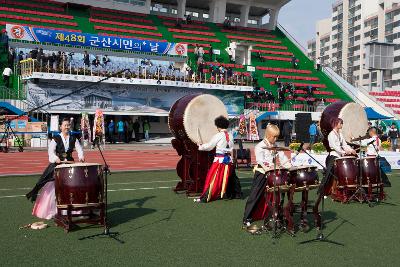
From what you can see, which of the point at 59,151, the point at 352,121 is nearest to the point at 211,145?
the point at 59,151

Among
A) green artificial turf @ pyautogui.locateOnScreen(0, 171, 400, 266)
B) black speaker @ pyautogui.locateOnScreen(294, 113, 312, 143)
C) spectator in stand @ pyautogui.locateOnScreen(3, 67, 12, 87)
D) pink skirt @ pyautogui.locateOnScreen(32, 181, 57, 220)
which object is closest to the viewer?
green artificial turf @ pyautogui.locateOnScreen(0, 171, 400, 266)

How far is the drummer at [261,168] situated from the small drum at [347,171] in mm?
2921

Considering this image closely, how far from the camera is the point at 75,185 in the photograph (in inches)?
270

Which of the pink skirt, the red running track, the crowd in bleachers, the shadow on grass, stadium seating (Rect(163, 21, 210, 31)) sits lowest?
the red running track

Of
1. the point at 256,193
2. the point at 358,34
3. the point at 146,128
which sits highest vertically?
the point at 358,34

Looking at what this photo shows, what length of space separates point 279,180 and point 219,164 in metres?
3.20

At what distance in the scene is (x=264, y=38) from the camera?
47375 millimetres

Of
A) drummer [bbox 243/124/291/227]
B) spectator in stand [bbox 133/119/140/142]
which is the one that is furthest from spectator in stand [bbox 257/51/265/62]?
drummer [bbox 243/124/291/227]

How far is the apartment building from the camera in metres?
94.7

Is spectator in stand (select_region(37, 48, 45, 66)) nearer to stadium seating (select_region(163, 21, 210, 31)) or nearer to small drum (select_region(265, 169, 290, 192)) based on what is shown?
stadium seating (select_region(163, 21, 210, 31))

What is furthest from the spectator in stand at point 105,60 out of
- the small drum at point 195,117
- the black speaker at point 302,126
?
the small drum at point 195,117

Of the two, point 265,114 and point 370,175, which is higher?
point 265,114

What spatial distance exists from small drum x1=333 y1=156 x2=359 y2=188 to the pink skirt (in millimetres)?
5490

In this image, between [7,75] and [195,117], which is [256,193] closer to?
[195,117]
